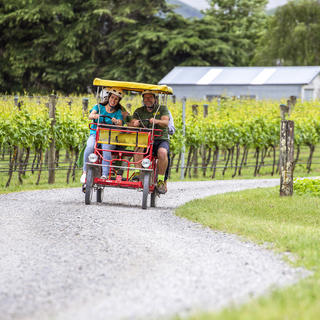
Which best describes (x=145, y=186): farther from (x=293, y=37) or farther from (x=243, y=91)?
(x=293, y=37)

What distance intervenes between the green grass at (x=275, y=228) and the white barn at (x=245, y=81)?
35.4 m

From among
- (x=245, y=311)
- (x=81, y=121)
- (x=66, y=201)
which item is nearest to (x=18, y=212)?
(x=66, y=201)

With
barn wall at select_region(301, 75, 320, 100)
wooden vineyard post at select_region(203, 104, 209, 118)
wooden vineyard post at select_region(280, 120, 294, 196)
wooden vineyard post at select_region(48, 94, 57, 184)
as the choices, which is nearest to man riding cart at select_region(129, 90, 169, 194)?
wooden vineyard post at select_region(280, 120, 294, 196)

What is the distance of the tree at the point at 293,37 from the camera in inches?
2749

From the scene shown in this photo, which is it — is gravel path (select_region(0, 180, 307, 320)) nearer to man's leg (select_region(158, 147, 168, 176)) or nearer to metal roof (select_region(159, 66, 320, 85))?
man's leg (select_region(158, 147, 168, 176))

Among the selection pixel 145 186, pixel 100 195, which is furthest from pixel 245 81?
pixel 145 186

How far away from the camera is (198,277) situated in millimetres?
6559

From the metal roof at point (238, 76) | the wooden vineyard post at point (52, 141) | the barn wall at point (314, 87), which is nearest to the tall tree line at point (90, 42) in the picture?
the metal roof at point (238, 76)

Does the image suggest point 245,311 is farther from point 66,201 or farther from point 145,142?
point 66,201

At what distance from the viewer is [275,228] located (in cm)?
952

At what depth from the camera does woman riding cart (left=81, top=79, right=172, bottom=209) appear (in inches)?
479

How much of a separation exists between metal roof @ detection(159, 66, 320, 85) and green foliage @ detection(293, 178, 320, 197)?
117 feet

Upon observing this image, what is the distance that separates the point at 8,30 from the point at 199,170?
3134 cm

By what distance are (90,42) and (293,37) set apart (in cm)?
2492
